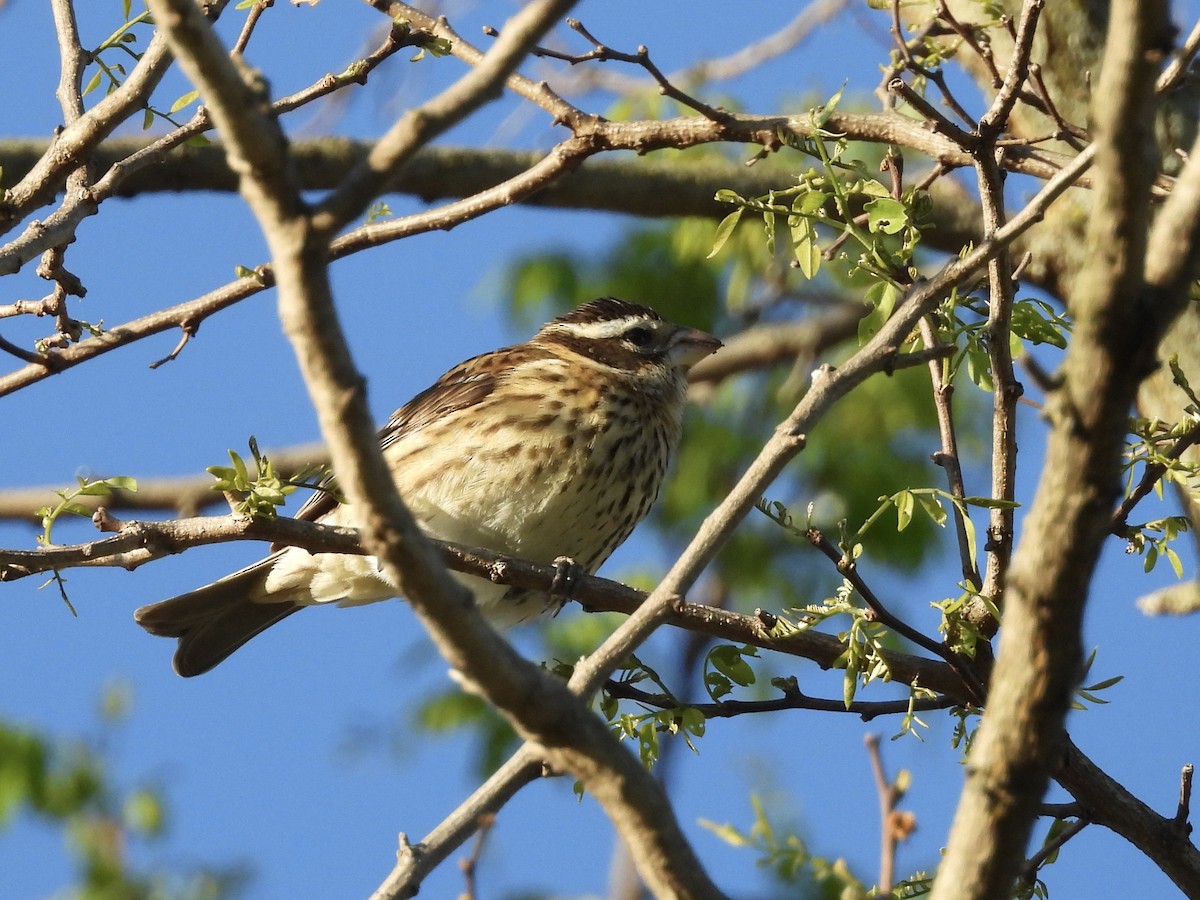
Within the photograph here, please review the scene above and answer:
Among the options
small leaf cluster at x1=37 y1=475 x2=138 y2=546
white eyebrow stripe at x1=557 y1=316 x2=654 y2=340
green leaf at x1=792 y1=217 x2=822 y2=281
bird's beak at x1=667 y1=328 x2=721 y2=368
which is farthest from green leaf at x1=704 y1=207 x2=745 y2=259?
white eyebrow stripe at x1=557 y1=316 x2=654 y2=340

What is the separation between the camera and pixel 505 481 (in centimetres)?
549

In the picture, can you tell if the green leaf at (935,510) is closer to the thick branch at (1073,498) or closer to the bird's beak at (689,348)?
the thick branch at (1073,498)

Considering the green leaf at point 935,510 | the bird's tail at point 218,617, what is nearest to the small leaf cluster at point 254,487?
the green leaf at point 935,510

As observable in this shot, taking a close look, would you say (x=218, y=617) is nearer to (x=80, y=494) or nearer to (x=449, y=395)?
(x=449, y=395)

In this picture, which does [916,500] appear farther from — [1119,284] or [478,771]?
[478,771]

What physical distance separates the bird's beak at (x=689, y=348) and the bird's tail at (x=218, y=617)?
1.82 meters

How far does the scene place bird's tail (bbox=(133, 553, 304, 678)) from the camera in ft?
19.1

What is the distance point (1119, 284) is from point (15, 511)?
569cm

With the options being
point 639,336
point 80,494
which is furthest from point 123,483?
point 639,336

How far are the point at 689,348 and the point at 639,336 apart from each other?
0.72ft

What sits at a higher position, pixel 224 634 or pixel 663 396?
pixel 663 396

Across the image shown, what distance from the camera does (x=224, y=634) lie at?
19.7 feet

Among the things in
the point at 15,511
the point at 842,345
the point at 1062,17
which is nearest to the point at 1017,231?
the point at 1062,17

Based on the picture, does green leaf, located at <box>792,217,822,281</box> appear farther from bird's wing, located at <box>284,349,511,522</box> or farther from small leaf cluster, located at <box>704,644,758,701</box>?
bird's wing, located at <box>284,349,511,522</box>
